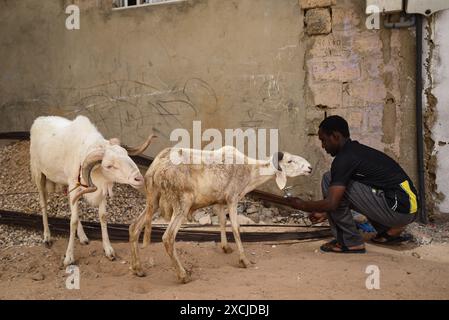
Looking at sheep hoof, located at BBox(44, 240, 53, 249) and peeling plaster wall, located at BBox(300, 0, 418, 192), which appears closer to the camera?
sheep hoof, located at BBox(44, 240, 53, 249)

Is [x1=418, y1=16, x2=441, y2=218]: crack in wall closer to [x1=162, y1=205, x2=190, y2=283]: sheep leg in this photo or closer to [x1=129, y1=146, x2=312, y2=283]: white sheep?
[x1=129, y1=146, x2=312, y2=283]: white sheep

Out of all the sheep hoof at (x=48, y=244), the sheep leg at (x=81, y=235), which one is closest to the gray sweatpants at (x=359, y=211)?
the sheep leg at (x=81, y=235)

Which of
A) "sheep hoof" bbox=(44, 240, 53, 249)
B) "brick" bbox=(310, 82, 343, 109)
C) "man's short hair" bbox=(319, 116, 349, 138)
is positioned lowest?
"sheep hoof" bbox=(44, 240, 53, 249)

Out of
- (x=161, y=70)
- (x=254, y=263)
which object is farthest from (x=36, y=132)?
(x=254, y=263)

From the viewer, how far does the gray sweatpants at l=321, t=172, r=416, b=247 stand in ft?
17.5

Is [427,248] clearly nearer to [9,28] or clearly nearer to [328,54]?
[328,54]

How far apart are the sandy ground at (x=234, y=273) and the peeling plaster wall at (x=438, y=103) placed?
1.13 metres

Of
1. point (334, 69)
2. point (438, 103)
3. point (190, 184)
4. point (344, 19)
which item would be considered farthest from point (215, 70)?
point (190, 184)

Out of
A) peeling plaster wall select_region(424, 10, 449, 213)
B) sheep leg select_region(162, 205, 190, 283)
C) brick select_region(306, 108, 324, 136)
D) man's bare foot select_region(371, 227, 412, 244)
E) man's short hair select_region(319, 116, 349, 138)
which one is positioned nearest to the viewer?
sheep leg select_region(162, 205, 190, 283)

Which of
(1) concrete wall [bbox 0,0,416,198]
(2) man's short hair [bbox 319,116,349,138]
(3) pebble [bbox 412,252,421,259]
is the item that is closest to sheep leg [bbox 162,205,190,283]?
(2) man's short hair [bbox 319,116,349,138]

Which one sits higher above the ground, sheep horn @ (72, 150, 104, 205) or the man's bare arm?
sheep horn @ (72, 150, 104, 205)

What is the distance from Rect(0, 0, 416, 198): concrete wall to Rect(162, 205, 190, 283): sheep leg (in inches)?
124

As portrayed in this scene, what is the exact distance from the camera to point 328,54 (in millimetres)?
7211

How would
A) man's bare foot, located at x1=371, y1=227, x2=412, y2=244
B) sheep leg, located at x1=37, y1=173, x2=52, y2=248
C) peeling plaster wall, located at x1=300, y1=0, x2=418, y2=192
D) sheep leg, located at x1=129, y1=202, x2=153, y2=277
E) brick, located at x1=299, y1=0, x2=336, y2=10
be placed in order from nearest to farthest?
sheep leg, located at x1=129, y1=202, x2=153, y2=277, man's bare foot, located at x1=371, y1=227, x2=412, y2=244, sheep leg, located at x1=37, y1=173, x2=52, y2=248, peeling plaster wall, located at x1=300, y1=0, x2=418, y2=192, brick, located at x1=299, y1=0, x2=336, y2=10
